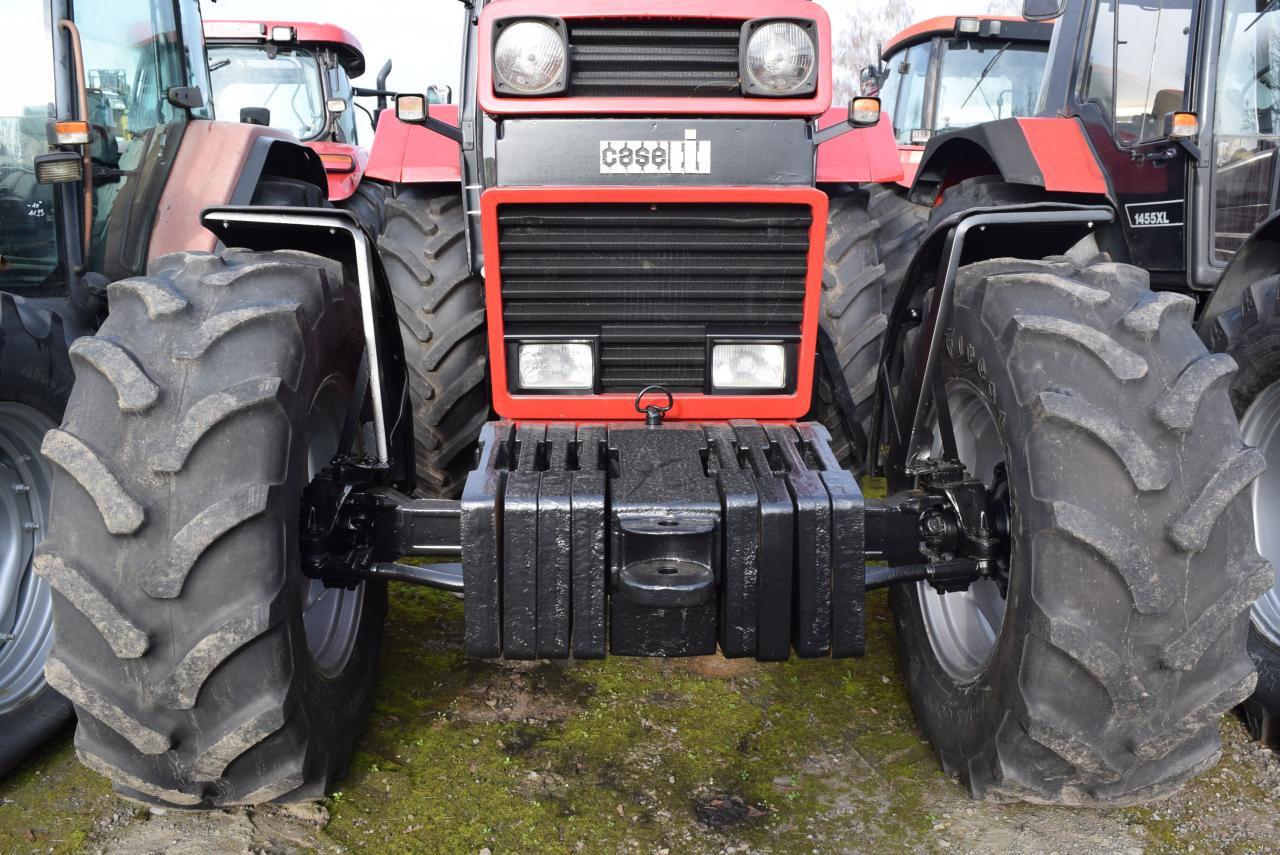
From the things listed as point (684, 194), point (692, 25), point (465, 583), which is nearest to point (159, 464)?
point (465, 583)

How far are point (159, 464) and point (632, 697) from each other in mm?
1571

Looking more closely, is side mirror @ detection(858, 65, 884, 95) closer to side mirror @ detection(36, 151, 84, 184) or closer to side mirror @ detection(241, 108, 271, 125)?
side mirror @ detection(241, 108, 271, 125)

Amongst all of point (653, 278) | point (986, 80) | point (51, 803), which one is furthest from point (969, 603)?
point (986, 80)

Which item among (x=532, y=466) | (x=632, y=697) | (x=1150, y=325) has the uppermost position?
(x=1150, y=325)

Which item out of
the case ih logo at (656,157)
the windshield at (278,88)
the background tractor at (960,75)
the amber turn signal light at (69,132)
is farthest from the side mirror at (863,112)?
the windshield at (278,88)

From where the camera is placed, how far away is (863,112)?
275cm

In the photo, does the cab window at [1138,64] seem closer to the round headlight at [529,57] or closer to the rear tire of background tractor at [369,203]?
the round headlight at [529,57]

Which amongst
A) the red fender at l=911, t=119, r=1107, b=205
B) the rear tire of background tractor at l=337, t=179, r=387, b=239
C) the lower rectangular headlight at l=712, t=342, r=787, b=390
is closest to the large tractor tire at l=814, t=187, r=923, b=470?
the lower rectangular headlight at l=712, t=342, r=787, b=390

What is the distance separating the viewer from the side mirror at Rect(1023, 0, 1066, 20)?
3986 mm

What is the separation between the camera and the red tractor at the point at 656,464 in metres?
2.02

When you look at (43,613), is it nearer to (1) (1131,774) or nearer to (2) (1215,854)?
(1) (1131,774)

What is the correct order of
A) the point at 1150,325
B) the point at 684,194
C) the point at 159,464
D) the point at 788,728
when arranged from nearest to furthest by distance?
the point at 159,464 → the point at 1150,325 → the point at 684,194 → the point at 788,728

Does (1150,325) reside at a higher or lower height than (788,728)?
higher

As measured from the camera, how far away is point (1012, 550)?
2219mm
